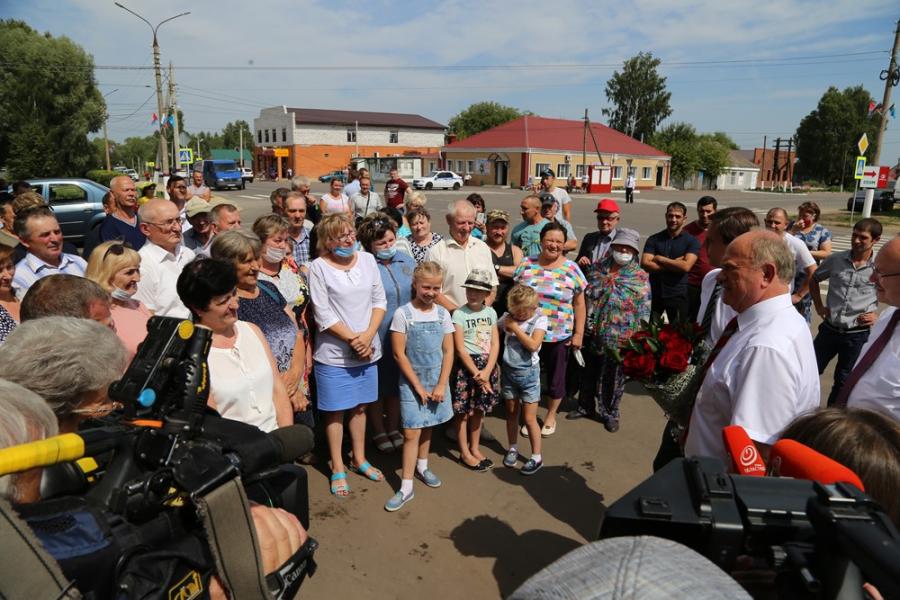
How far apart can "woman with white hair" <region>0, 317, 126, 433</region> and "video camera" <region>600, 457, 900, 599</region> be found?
5.19ft

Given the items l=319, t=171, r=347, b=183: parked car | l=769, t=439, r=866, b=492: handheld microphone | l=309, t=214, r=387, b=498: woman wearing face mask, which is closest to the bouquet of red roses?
l=769, t=439, r=866, b=492: handheld microphone

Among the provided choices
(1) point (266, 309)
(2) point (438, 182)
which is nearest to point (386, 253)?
(1) point (266, 309)

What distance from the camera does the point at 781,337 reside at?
2039 millimetres

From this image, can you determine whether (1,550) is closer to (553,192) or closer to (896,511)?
(896,511)

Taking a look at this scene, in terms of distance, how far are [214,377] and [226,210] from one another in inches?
114

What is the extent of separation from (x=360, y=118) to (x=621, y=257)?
66.4 meters

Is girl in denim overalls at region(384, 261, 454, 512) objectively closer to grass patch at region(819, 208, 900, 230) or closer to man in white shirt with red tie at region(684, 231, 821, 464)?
man in white shirt with red tie at region(684, 231, 821, 464)

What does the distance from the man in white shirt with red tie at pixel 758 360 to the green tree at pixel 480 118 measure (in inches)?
3180

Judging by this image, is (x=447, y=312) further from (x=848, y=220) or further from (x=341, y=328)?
(x=848, y=220)

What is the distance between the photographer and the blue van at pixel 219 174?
39375mm

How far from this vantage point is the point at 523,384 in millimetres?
4191

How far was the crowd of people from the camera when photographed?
2186 mm

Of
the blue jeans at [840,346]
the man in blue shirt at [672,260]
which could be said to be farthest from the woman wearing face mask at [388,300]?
Result: the blue jeans at [840,346]

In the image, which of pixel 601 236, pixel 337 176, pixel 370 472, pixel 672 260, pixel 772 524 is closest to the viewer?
pixel 772 524
